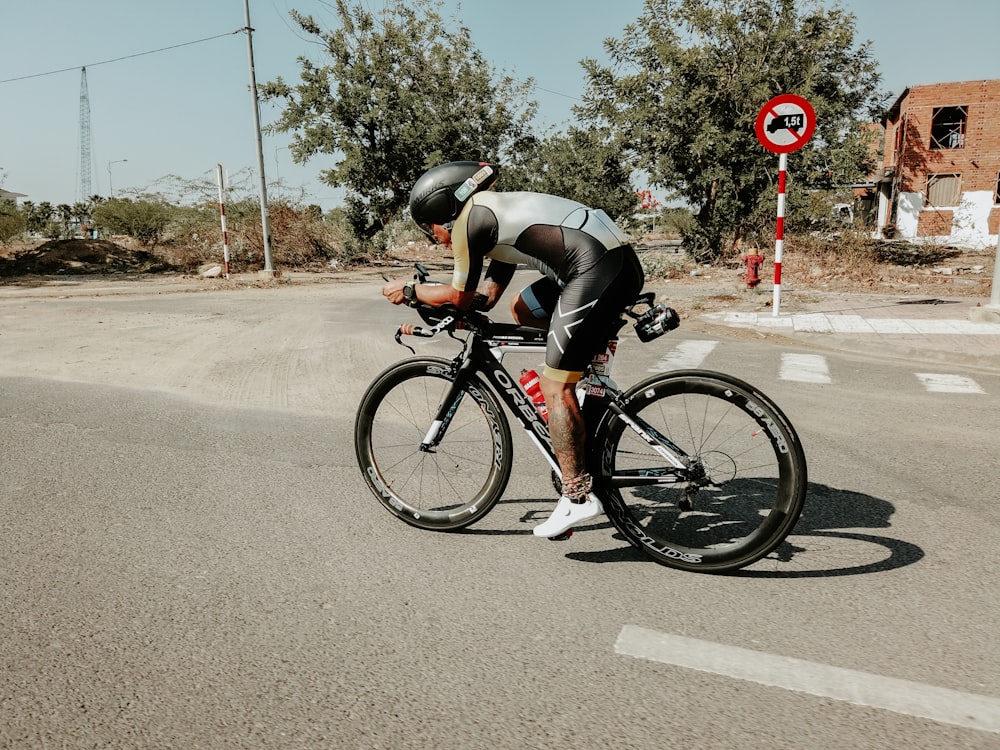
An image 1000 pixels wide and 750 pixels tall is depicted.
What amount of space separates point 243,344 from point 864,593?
26.9 feet

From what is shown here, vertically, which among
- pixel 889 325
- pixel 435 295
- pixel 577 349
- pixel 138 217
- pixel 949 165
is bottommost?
pixel 889 325

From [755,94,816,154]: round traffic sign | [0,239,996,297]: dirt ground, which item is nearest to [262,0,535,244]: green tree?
[0,239,996,297]: dirt ground

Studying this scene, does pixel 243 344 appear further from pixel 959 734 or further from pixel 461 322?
pixel 959 734

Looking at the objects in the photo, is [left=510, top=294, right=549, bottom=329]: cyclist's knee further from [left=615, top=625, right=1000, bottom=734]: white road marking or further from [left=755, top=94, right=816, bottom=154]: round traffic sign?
[left=755, top=94, right=816, bottom=154]: round traffic sign

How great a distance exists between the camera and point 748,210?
70.4 ft

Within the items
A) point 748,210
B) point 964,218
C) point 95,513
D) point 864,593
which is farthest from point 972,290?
point 964,218

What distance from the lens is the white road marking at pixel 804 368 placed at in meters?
7.51

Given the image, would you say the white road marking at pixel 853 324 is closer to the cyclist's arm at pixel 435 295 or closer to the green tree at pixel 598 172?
the cyclist's arm at pixel 435 295

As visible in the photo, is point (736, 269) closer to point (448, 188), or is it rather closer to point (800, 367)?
point (800, 367)

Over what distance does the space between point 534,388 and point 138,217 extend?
2806 centimetres

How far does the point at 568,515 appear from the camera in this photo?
344 cm

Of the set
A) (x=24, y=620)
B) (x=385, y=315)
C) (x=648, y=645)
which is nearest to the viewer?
(x=648, y=645)

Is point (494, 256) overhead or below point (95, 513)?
overhead

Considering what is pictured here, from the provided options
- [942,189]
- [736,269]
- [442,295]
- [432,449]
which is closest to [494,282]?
[442,295]
